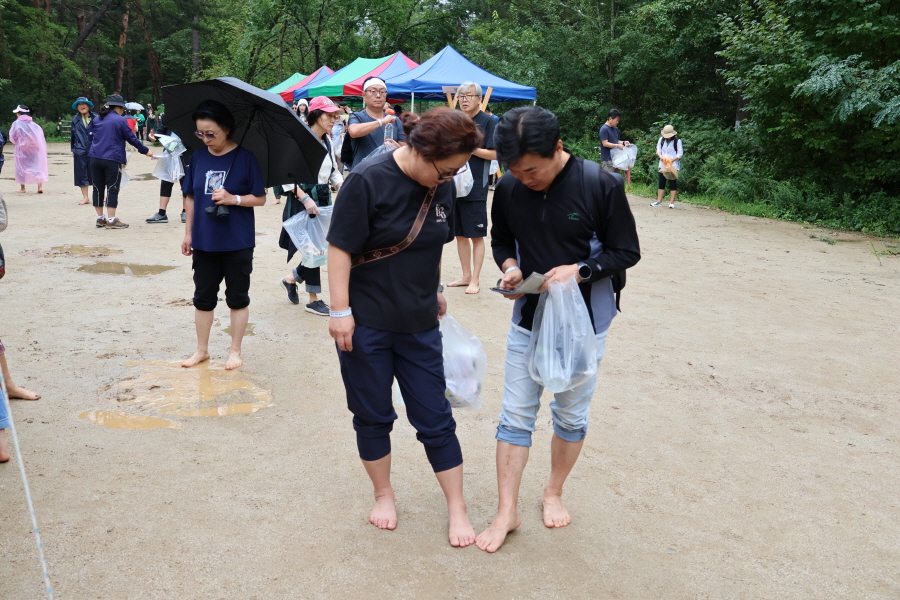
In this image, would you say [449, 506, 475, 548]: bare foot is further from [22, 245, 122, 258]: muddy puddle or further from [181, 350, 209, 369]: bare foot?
[22, 245, 122, 258]: muddy puddle

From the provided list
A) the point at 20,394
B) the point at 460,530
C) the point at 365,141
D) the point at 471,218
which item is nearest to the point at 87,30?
the point at 365,141

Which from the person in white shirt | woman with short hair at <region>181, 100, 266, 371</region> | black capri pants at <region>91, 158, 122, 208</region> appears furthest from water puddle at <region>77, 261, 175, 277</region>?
woman with short hair at <region>181, 100, 266, 371</region>

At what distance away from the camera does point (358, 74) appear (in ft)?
63.7

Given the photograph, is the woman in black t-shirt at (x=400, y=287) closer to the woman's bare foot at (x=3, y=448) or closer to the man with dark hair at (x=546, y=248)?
the man with dark hair at (x=546, y=248)

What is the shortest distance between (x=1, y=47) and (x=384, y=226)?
36.5 meters

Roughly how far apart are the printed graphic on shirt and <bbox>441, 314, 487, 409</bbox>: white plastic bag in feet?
6.96

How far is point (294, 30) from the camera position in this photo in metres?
29.9

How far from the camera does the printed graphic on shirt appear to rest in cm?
461

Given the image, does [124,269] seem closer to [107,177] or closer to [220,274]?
[107,177]

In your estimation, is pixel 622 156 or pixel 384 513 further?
pixel 622 156

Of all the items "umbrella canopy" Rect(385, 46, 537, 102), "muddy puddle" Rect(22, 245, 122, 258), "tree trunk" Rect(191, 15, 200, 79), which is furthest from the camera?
"tree trunk" Rect(191, 15, 200, 79)

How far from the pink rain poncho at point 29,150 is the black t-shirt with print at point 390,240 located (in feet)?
39.9

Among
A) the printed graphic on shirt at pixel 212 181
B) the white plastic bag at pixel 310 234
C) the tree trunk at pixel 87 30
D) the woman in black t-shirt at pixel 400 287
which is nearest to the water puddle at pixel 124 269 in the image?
the white plastic bag at pixel 310 234

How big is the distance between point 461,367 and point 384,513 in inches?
27.0
